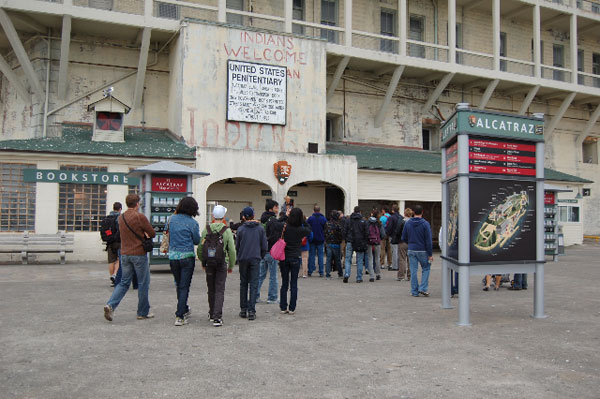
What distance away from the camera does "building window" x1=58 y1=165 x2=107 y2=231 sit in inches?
650

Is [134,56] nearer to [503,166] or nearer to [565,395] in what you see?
[503,166]

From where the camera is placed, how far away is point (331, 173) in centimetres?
1981

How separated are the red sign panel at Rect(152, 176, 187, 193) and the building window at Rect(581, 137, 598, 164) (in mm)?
26184

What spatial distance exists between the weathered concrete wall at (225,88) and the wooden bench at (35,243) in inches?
209

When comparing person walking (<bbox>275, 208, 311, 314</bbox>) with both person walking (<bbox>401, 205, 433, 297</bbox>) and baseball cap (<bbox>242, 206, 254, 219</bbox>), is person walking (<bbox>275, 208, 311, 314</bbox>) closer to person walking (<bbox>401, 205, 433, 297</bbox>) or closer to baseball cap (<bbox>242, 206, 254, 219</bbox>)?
baseball cap (<bbox>242, 206, 254, 219</bbox>)

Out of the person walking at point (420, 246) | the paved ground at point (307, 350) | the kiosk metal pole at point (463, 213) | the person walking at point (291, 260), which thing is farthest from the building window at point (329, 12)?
the kiosk metal pole at point (463, 213)

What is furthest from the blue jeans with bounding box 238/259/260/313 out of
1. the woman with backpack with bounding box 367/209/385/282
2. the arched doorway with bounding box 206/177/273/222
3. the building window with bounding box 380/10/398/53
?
the building window with bounding box 380/10/398/53

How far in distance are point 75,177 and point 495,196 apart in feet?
42.3

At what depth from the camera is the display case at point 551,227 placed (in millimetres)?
18406

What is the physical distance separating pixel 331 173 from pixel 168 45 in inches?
322

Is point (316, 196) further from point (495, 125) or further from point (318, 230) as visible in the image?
point (495, 125)

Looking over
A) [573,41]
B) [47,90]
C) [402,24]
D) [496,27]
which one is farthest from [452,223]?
[573,41]

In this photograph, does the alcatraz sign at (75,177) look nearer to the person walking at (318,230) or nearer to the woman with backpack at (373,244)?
the person walking at (318,230)

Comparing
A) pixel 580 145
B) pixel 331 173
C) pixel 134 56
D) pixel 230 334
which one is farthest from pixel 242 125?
pixel 580 145
